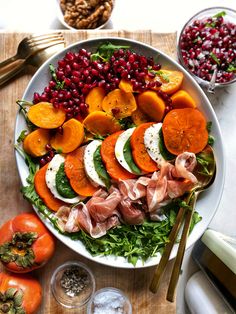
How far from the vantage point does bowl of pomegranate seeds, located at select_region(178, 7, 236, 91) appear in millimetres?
2520

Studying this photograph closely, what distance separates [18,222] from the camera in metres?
Result: 2.25

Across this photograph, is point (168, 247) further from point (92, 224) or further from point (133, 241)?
point (92, 224)

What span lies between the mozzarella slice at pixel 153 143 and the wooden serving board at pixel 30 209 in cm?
49

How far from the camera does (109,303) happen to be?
2.38 meters

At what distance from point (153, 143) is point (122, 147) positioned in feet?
0.43

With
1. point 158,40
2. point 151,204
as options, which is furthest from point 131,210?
point 158,40

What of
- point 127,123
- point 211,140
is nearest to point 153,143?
point 127,123

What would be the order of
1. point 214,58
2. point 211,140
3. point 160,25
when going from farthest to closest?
point 160,25 < point 214,58 < point 211,140

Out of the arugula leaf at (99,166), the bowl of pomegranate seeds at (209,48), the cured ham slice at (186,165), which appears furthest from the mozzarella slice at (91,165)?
the bowl of pomegranate seeds at (209,48)

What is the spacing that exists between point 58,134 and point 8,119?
0.89 ft

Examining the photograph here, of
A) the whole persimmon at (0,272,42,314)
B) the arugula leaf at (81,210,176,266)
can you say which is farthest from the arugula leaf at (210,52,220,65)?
the whole persimmon at (0,272,42,314)

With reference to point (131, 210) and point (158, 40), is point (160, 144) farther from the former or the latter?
point (158, 40)

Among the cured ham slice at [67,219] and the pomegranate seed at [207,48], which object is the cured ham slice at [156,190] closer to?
the cured ham slice at [67,219]

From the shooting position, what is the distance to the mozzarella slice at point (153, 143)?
7.32ft
